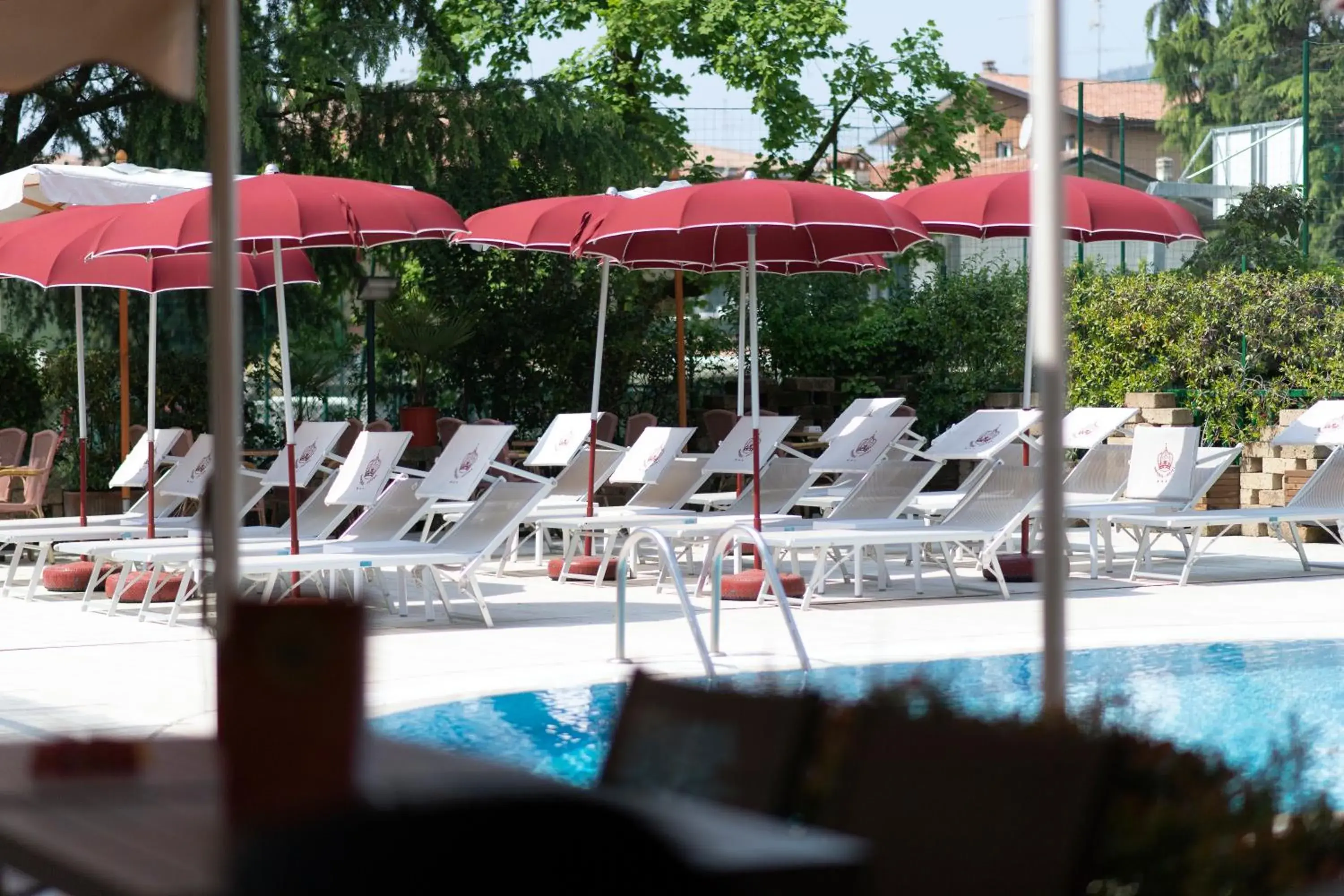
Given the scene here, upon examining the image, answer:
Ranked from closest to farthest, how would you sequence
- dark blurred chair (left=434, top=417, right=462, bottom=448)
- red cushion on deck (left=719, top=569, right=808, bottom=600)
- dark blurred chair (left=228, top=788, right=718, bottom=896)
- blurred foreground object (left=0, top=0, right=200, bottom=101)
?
dark blurred chair (left=228, top=788, right=718, bottom=896)
blurred foreground object (left=0, top=0, right=200, bottom=101)
red cushion on deck (left=719, top=569, right=808, bottom=600)
dark blurred chair (left=434, top=417, right=462, bottom=448)

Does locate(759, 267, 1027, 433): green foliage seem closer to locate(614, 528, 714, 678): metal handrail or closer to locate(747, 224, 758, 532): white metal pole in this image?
locate(747, 224, 758, 532): white metal pole

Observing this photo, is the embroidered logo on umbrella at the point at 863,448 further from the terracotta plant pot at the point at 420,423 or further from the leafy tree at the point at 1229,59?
the leafy tree at the point at 1229,59

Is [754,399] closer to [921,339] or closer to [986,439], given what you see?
[986,439]

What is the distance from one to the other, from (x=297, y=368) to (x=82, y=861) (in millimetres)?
15113

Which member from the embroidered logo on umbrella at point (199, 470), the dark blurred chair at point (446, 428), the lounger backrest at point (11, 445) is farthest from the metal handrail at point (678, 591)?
the dark blurred chair at point (446, 428)

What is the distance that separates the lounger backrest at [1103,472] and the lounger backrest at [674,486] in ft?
8.10

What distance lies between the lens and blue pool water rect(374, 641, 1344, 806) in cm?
596

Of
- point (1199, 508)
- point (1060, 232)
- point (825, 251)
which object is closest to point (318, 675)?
point (1060, 232)

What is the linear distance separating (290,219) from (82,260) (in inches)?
108

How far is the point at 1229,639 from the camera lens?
8164mm

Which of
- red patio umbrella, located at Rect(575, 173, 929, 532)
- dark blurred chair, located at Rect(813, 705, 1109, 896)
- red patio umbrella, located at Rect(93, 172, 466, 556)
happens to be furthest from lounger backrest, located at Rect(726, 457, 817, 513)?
dark blurred chair, located at Rect(813, 705, 1109, 896)

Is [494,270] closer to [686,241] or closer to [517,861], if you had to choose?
[686,241]

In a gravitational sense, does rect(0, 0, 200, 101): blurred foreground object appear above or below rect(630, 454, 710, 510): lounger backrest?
above

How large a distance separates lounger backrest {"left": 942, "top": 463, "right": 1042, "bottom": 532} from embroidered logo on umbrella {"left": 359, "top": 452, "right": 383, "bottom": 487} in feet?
10.5
